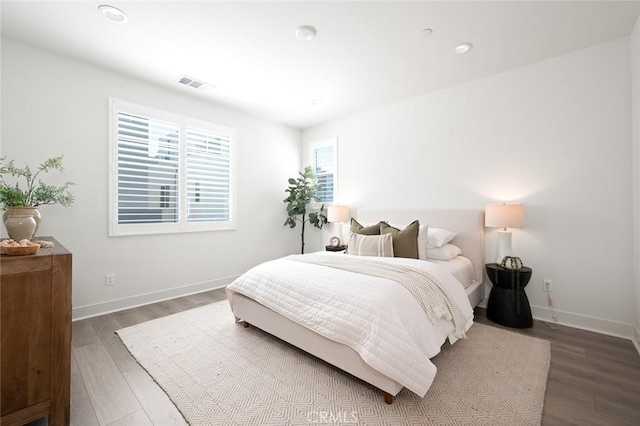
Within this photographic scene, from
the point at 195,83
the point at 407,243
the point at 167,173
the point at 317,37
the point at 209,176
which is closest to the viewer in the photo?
the point at 317,37

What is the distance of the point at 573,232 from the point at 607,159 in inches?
28.8

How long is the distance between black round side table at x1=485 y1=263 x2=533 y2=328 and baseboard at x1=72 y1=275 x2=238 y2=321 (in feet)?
11.5

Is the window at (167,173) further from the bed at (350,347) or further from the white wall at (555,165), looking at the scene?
the white wall at (555,165)

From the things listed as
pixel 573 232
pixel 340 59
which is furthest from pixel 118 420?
pixel 573 232

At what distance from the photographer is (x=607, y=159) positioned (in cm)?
256

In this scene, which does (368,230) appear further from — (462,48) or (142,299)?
(142,299)

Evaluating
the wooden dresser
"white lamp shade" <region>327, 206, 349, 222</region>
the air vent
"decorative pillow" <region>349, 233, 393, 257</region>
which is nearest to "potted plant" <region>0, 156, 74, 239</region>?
the wooden dresser

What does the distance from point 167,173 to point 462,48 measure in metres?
3.63

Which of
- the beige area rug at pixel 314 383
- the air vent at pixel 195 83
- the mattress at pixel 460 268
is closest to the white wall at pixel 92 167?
the air vent at pixel 195 83

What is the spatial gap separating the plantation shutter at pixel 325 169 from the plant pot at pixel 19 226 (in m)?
3.73

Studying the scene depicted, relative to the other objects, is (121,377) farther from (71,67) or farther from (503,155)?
(503,155)

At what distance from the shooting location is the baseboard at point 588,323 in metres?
2.48

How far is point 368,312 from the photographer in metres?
1.70

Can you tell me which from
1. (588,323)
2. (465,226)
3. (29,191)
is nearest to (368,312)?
(465,226)
